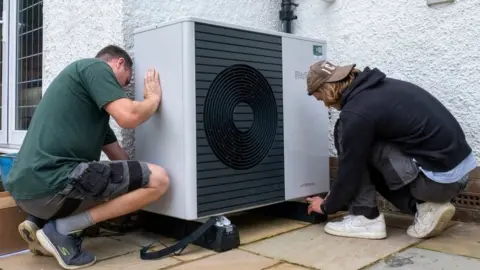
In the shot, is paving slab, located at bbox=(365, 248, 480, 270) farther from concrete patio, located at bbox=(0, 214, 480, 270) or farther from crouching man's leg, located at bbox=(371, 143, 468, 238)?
crouching man's leg, located at bbox=(371, 143, 468, 238)

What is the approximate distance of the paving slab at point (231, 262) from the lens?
6.47 feet

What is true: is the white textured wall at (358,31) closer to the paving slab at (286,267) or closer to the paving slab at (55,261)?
the paving slab at (55,261)

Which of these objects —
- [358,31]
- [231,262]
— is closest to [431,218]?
[231,262]

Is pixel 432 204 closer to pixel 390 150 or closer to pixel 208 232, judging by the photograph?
pixel 390 150

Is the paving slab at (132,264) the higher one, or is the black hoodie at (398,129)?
the black hoodie at (398,129)

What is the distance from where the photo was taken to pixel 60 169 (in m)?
2.00

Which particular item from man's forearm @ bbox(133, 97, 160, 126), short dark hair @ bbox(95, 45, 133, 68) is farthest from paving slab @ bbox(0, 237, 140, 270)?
short dark hair @ bbox(95, 45, 133, 68)

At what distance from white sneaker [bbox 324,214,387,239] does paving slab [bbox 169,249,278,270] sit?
56 cm

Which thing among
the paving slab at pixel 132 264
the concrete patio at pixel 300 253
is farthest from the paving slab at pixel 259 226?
the paving slab at pixel 132 264

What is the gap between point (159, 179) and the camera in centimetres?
215

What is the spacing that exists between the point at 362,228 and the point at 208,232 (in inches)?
32.8

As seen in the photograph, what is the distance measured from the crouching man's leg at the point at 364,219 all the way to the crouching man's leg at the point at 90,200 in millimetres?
1002

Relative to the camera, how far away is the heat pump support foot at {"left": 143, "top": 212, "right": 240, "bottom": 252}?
7.26ft

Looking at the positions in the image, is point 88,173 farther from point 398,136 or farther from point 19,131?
point 19,131
